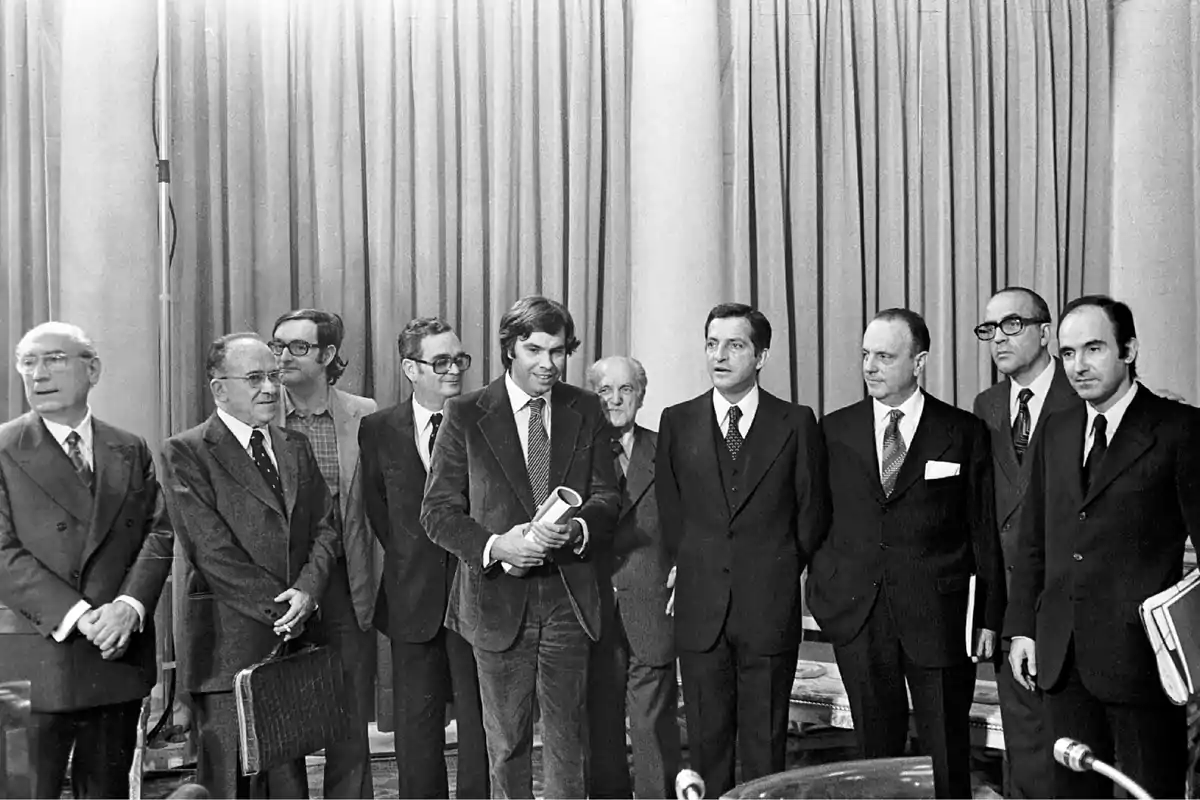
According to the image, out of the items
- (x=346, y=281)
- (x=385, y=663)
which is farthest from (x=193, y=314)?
(x=385, y=663)

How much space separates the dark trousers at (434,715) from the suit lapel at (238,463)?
2.14 feet

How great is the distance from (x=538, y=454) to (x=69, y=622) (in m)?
1.24

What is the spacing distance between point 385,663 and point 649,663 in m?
1.27

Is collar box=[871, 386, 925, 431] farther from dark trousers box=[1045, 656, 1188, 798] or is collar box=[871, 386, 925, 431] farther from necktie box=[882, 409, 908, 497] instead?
dark trousers box=[1045, 656, 1188, 798]

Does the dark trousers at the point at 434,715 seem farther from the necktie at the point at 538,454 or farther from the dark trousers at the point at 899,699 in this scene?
the dark trousers at the point at 899,699

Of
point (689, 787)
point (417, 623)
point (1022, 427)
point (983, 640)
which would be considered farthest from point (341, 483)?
point (689, 787)

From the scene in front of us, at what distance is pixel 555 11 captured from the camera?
209 inches

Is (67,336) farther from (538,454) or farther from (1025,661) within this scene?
(1025,661)

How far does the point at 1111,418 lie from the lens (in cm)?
323

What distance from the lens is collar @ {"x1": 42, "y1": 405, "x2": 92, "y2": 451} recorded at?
3.35 m

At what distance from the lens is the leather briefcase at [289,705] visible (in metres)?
3.30

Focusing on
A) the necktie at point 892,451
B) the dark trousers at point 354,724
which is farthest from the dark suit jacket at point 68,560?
the necktie at point 892,451

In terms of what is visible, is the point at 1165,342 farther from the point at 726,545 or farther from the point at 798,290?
the point at 726,545

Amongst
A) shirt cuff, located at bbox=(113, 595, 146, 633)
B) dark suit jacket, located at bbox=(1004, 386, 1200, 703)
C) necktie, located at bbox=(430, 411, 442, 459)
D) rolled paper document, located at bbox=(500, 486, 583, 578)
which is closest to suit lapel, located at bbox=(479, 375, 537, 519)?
rolled paper document, located at bbox=(500, 486, 583, 578)
